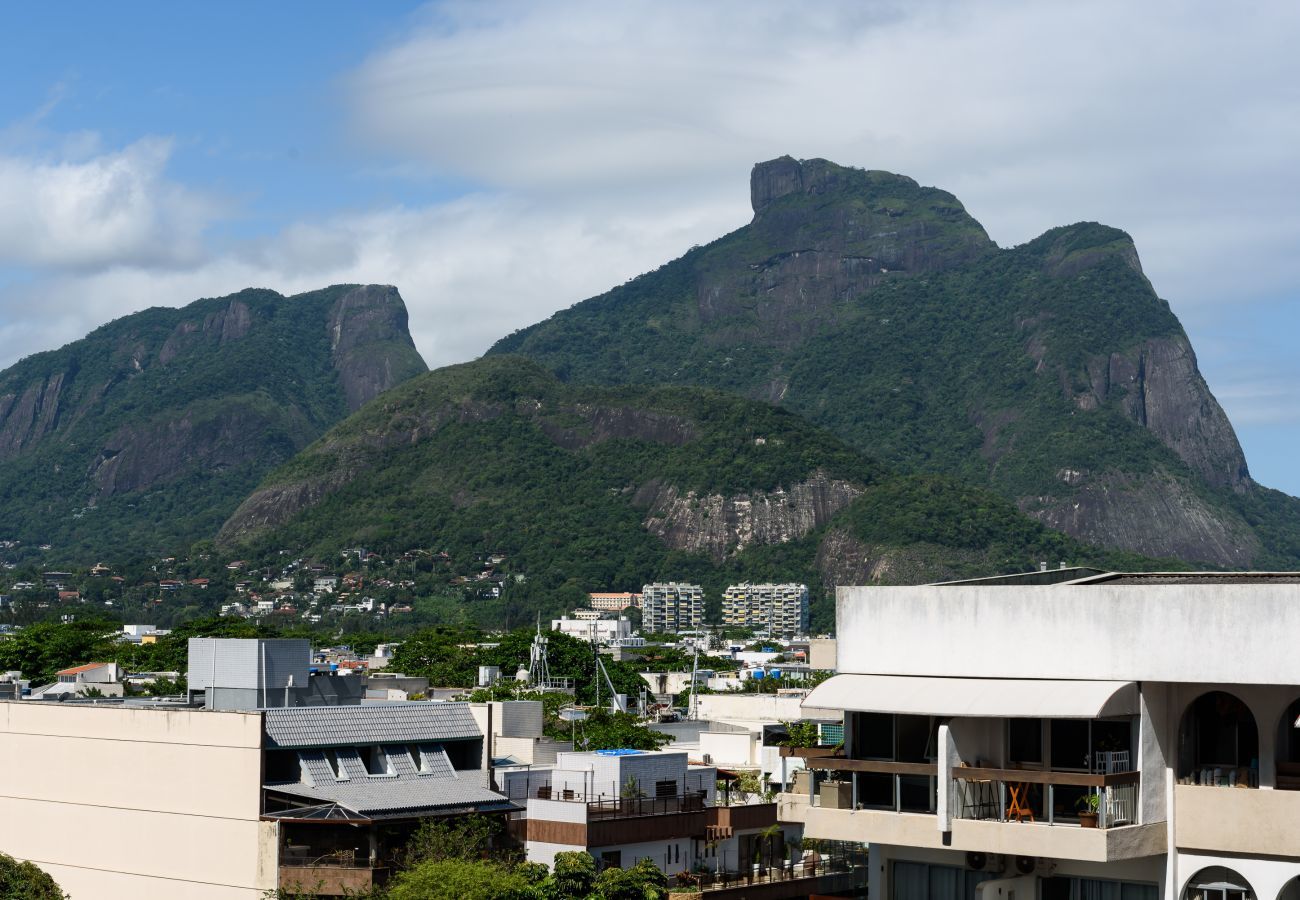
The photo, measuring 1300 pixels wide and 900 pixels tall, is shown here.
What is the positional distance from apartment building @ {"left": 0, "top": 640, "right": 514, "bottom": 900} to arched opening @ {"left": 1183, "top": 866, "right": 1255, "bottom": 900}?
2783cm

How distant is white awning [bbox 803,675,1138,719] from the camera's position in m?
29.5

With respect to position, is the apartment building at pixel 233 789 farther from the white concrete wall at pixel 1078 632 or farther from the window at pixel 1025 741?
the window at pixel 1025 741

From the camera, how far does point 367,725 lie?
5712 cm

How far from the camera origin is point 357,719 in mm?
57156

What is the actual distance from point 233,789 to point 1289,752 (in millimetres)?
33261

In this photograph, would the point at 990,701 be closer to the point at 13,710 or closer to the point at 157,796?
the point at 157,796

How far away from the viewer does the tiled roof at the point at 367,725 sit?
177 feet

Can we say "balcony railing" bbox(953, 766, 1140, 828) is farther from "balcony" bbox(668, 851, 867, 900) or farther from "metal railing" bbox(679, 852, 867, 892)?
"metal railing" bbox(679, 852, 867, 892)

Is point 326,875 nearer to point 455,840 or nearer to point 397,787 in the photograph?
point 455,840

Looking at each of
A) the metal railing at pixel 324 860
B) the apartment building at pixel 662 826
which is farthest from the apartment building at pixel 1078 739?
the metal railing at pixel 324 860

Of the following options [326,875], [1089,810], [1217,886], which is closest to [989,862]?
[1089,810]

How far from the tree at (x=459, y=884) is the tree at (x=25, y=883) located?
539 inches

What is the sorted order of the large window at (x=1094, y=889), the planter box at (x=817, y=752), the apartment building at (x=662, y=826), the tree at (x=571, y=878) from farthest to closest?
the apartment building at (x=662, y=826), the tree at (x=571, y=878), the planter box at (x=817, y=752), the large window at (x=1094, y=889)

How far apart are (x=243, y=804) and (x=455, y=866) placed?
7.68 metres
